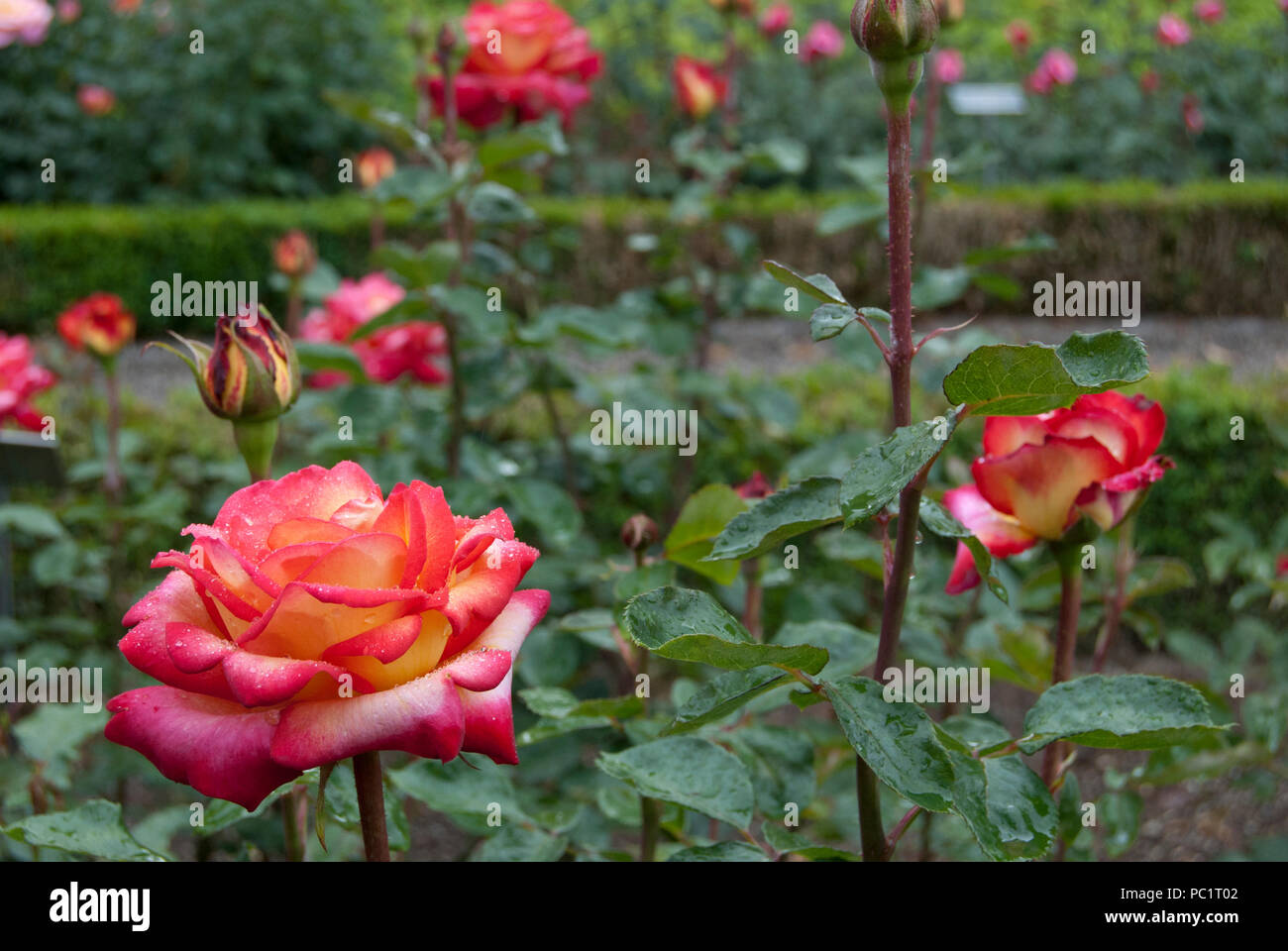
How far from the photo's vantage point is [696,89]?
1875mm

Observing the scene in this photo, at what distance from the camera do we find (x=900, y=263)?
0.55 metres

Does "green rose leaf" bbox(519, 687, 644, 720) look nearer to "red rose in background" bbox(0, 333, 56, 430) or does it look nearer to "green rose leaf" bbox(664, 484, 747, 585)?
"green rose leaf" bbox(664, 484, 747, 585)

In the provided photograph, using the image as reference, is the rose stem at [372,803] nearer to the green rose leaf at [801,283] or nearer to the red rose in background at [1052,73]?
the green rose leaf at [801,283]

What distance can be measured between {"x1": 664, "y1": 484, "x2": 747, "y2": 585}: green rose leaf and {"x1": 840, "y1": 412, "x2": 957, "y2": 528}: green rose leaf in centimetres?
22

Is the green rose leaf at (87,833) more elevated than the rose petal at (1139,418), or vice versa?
the rose petal at (1139,418)

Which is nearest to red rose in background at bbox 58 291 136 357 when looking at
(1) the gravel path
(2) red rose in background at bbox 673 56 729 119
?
(2) red rose in background at bbox 673 56 729 119

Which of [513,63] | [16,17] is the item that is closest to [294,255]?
[513,63]

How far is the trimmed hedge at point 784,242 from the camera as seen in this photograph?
15.5ft

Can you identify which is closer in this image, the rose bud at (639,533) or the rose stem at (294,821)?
the rose stem at (294,821)

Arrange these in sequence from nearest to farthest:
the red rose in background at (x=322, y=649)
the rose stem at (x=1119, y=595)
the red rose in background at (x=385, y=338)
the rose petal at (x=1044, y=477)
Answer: the red rose in background at (x=322, y=649), the rose petal at (x=1044, y=477), the rose stem at (x=1119, y=595), the red rose in background at (x=385, y=338)

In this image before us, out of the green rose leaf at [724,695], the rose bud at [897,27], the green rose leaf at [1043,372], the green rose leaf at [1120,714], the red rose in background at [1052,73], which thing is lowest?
the green rose leaf at [1120,714]

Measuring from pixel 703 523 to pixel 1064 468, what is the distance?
22 centimetres

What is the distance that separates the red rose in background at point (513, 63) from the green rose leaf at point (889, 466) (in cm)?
101

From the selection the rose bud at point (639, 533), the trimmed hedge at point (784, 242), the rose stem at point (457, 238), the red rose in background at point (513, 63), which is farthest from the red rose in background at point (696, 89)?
the trimmed hedge at point (784, 242)
